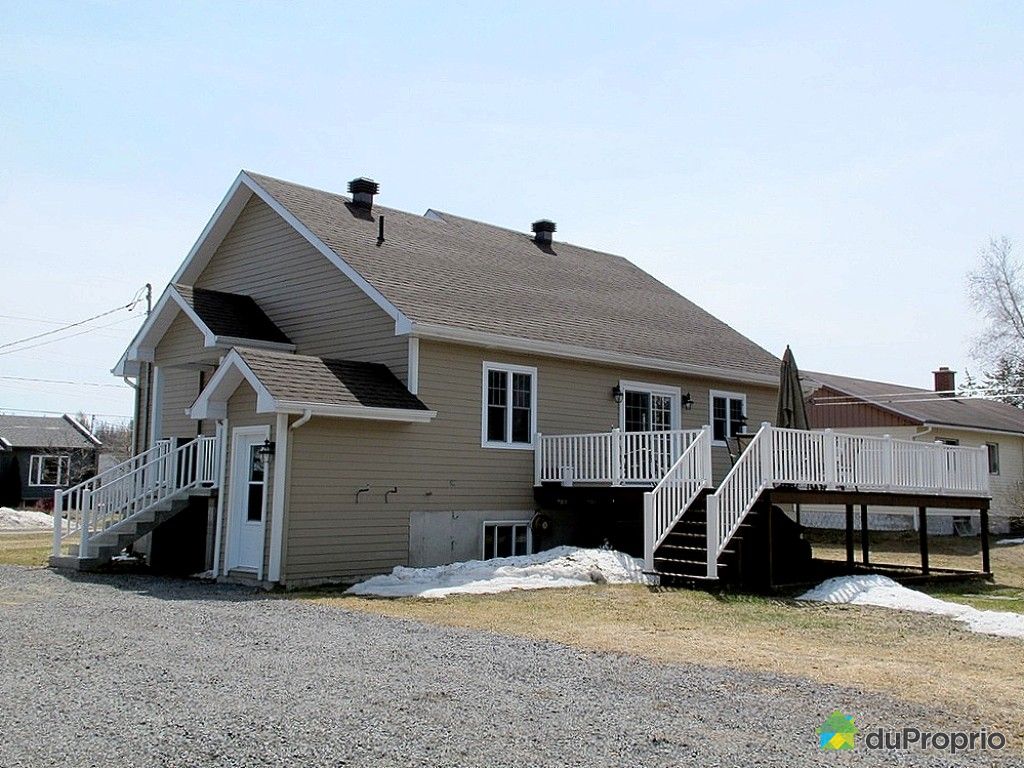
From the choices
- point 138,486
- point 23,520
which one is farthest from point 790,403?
point 23,520

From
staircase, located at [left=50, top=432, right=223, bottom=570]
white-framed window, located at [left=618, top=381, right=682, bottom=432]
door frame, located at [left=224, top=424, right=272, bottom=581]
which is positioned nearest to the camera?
door frame, located at [left=224, top=424, right=272, bottom=581]

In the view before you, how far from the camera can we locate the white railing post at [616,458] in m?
17.5

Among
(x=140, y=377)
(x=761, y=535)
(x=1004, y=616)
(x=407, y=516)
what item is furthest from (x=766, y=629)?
(x=140, y=377)

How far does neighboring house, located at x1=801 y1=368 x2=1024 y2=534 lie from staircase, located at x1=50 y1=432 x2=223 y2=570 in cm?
1947

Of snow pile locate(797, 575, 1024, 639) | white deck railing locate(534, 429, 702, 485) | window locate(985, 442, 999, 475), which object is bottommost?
snow pile locate(797, 575, 1024, 639)

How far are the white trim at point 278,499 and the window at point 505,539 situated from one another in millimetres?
4062

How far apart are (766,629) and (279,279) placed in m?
11.8

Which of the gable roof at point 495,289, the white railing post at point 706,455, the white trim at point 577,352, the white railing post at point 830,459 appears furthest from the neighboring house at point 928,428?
the white railing post at point 706,455

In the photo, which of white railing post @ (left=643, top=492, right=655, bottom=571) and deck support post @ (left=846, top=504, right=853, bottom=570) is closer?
white railing post @ (left=643, top=492, right=655, bottom=571)

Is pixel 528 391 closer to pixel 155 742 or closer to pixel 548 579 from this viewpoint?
pixel 548 579

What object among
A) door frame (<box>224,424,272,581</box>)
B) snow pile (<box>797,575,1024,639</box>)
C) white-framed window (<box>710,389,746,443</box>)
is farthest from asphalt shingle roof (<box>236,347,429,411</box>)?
white-framed window (<box>710,389,746,443</box>)

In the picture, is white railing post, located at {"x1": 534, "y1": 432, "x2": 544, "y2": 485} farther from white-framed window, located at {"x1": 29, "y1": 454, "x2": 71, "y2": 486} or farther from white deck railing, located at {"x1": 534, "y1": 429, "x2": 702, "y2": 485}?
white-framed window, located at {"x1": 29, "y1": 454, "x2": 71, "y2": 486}

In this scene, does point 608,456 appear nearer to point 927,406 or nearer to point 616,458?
point 616,458

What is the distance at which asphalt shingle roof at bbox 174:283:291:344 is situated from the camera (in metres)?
18.0
